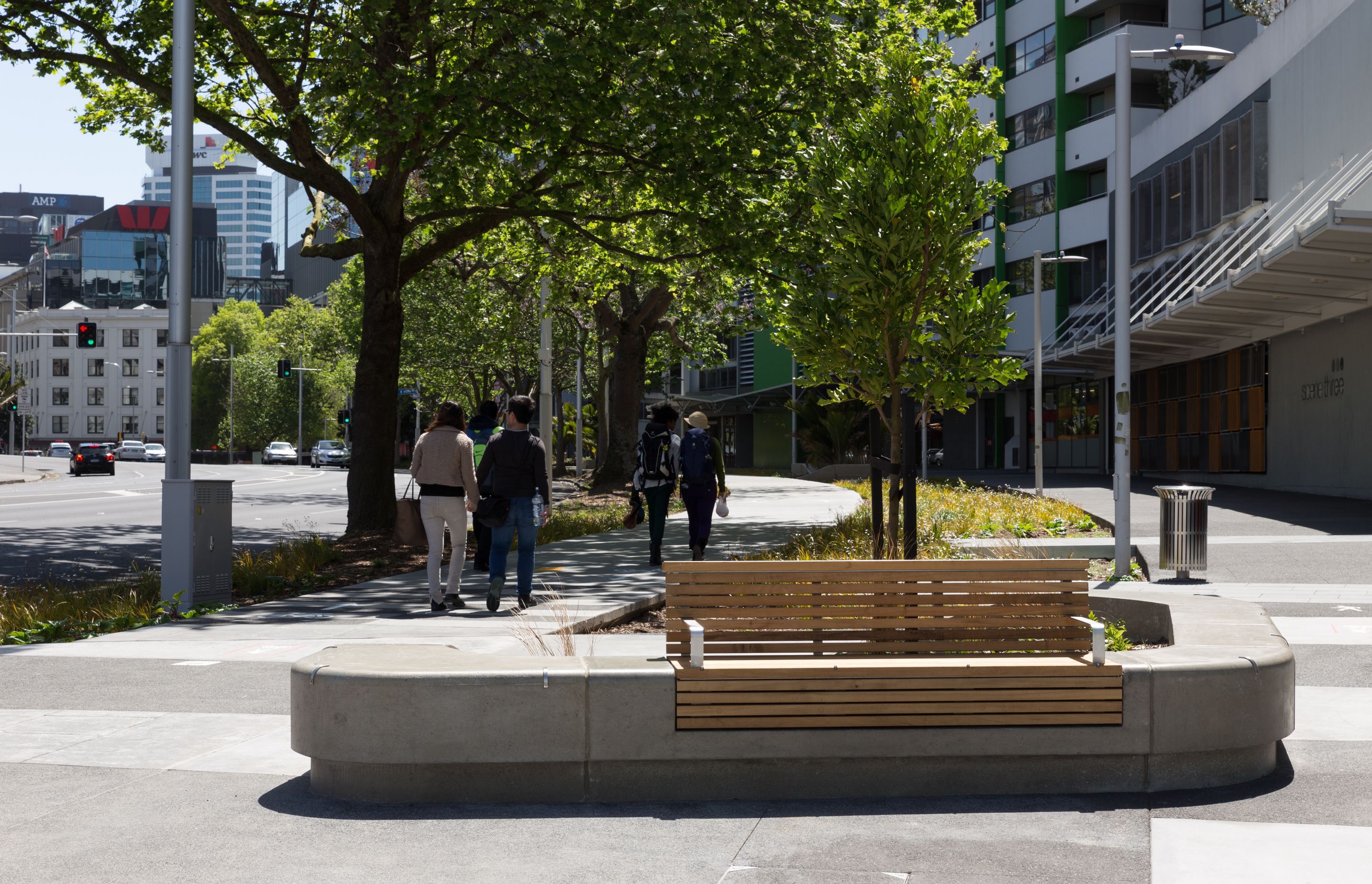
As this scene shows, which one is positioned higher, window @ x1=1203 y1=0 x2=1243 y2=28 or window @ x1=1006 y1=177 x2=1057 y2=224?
window @ x1=1203 y1=0 x2=1243 y2=28

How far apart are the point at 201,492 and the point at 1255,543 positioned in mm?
13349

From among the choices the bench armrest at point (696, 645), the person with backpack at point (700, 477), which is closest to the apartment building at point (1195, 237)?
the person with backpack at point (700, 477)

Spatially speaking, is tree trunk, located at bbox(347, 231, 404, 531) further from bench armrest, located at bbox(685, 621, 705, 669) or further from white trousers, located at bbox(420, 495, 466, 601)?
bench armrest, located at bbox(685, 621, 705, 669)

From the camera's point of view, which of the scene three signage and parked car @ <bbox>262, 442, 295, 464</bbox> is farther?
parked car @ <bbox>262, 442, 295, 464</bbox>

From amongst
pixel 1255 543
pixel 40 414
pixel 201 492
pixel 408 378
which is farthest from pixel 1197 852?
pixel 40 414

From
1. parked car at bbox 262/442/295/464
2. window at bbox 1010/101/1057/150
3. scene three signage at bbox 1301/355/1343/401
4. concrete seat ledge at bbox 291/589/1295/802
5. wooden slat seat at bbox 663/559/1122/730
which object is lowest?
parked car at bbox 262/442/295/464

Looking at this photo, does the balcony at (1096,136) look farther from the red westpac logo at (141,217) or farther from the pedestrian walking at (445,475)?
the red westpac logo at (141,217)

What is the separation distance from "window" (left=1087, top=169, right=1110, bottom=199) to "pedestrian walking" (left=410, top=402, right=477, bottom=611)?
44114 mm

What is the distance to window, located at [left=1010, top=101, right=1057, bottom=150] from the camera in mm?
53219

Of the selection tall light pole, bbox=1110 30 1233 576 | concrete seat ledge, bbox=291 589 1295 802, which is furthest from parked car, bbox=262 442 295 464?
concrete seat ledge, bbox=291 589 1295 802

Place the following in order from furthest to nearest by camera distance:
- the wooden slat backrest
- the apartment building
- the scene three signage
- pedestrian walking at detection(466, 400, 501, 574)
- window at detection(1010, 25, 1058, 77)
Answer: window at detection(1010, 25, 1058, 77) < the scene three signage < the apartment building < pedestrian walking at detection(466, 400, 501, 574) < the wooden slat backrest

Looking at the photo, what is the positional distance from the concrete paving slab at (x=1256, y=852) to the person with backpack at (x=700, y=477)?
9132 millimetres

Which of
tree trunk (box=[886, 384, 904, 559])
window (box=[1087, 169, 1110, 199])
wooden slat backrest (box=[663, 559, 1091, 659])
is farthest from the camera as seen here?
window (box=[1087, 169, 1110, 199])

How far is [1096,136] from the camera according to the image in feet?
167
